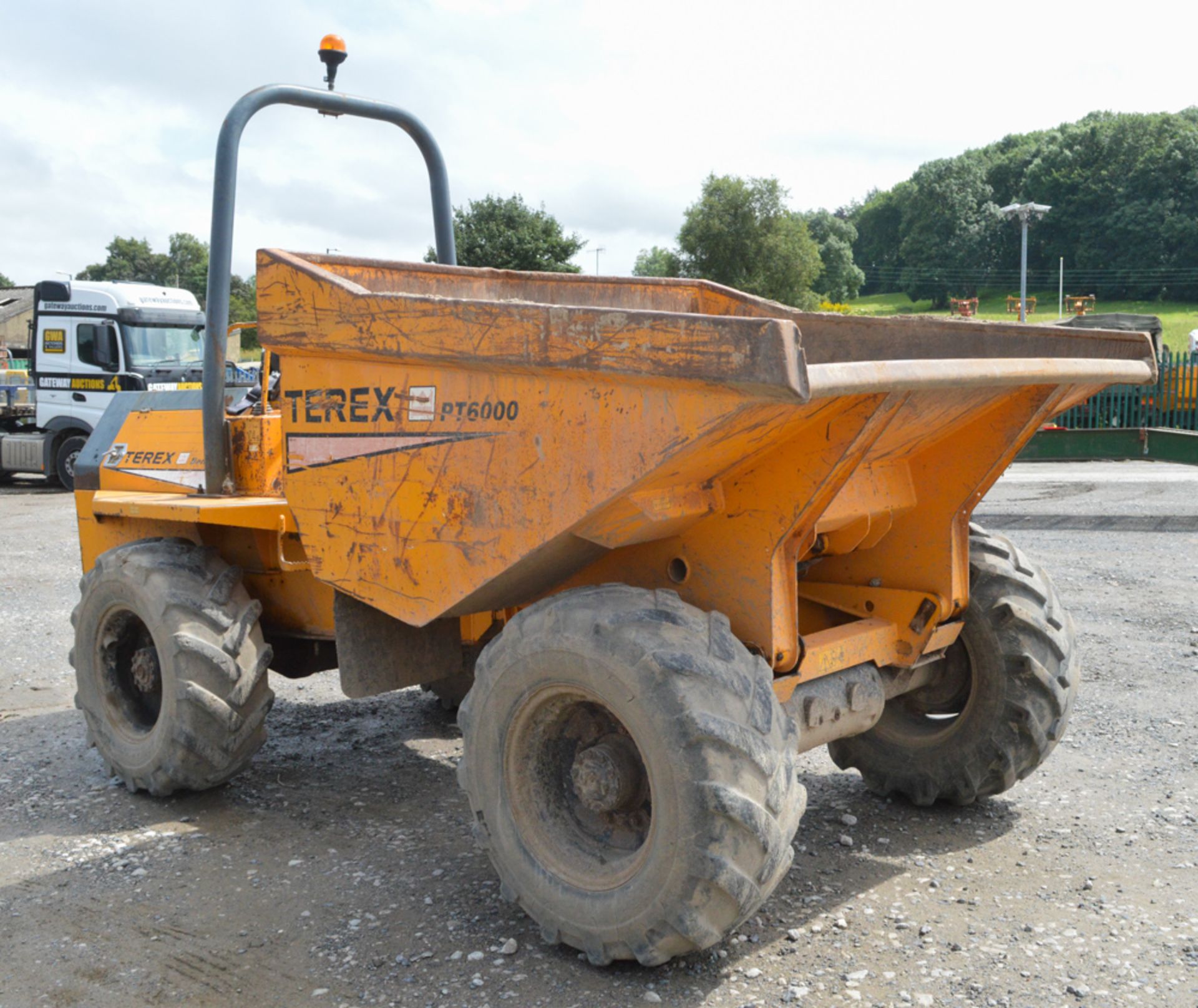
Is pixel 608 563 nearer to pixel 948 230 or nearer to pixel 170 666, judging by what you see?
pixel 170 666

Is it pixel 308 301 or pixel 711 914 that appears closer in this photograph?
pixel 711 914

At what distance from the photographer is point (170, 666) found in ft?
14.1

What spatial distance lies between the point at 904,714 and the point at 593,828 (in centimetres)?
168

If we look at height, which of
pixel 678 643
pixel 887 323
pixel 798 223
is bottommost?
pixel 678 643

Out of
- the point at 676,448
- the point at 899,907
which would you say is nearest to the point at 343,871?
the point at 899,907

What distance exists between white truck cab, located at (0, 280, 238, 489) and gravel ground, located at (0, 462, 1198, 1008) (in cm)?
1264

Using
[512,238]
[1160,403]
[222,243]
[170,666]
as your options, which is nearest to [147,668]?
[170,666]

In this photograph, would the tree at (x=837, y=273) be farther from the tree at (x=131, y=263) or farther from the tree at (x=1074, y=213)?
the tree at (x=131, y=263)

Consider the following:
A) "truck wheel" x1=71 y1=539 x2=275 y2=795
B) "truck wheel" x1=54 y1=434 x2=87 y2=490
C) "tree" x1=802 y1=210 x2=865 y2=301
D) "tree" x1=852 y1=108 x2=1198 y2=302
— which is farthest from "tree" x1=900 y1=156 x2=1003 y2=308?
Result: "truck wheel" x1=71 y1=539 x2=275 y2=795

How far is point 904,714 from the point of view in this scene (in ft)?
14.6

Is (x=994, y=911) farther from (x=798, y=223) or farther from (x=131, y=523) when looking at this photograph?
(x=798, y=223)

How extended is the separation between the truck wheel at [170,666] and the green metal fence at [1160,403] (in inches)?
436

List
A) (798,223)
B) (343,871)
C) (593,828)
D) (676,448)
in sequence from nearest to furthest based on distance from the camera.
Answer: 1. (676,448)
2. (593,828)
3. (343,871)
4. (798,223)

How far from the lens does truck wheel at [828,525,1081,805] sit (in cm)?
404
